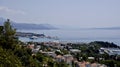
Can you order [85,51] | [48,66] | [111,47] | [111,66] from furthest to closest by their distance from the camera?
[111,47] → [85,51] → [111,66] → [48,66]

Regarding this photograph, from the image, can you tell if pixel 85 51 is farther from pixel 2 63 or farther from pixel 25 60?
pixel 2 63

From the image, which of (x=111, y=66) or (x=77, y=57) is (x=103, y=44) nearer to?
(x=77, y=57)

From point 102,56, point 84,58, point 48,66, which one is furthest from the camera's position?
point 102,56

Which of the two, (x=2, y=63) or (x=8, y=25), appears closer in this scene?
(x=2, y=63)

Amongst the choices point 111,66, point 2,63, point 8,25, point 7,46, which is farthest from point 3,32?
point 111,66

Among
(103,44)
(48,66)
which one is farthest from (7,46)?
(103,44)

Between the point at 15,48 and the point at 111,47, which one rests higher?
the point at 15,48

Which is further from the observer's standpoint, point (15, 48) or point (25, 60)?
point (15, 48)

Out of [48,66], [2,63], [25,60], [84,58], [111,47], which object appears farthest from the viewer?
[111,47]

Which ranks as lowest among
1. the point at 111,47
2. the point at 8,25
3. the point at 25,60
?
the point at 111,47
